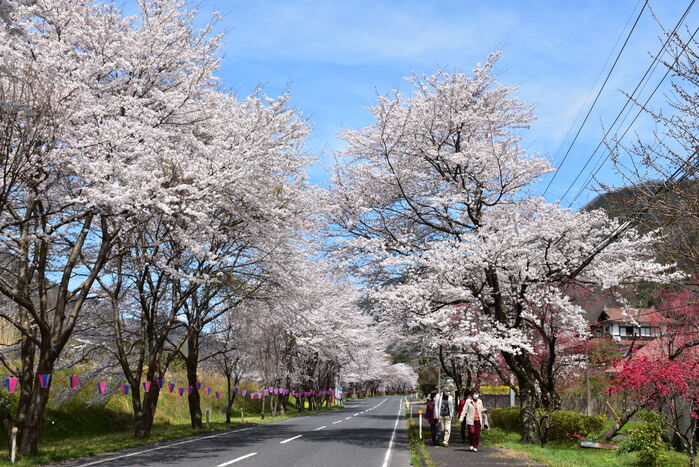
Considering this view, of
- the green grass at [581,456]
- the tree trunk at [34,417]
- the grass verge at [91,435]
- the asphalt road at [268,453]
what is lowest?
the green grass at [581,456]

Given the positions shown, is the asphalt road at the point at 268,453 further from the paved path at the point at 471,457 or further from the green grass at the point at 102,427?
the green grass at the point at 102,427

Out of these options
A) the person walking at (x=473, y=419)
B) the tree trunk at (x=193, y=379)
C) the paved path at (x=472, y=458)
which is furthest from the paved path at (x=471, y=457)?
the tree trunk at (x=193, y=379)

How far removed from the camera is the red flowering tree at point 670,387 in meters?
13.9

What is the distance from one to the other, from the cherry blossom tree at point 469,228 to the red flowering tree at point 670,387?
174 centimetres

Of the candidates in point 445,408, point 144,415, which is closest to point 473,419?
point 445,408

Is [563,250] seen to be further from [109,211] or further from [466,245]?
[109,211]

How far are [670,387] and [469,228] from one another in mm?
6724

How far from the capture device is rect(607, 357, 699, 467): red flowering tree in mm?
13914

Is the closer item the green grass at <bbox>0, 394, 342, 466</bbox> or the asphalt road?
the asphalt road

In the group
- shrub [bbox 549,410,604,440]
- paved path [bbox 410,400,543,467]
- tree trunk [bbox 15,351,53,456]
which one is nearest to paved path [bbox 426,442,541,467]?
paved path [bbox 410,400,543,467]

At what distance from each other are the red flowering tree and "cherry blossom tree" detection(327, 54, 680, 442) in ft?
5.72

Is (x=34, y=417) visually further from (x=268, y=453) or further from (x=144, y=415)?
(x=144, y=415)

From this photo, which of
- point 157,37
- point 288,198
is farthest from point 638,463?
point 157,37

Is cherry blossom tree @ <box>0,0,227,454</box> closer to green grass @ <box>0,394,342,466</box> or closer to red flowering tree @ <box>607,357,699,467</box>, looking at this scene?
green grass @ <box>0,394,342,466</box>
